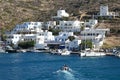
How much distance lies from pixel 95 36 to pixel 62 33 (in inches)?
433

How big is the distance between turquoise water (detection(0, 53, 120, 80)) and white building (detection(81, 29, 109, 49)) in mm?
17466

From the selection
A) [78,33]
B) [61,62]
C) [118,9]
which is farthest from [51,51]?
[118,9]

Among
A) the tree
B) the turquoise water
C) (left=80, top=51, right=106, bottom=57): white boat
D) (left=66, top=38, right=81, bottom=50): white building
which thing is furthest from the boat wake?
the tree

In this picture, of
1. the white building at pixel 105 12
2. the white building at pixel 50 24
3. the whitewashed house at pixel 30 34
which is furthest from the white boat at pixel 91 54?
the white building at pixel 105 12

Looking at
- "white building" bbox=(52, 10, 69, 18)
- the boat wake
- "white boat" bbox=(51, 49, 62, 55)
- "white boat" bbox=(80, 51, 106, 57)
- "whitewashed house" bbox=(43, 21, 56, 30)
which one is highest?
"white building" bbox=(52, 10, 69, 18)

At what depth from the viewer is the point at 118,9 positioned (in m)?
175

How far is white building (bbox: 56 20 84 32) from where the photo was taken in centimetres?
16173

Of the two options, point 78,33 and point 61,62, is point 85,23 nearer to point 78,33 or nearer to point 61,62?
point 78,33

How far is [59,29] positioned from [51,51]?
79.4 feet

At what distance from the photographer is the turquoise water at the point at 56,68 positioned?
3487 inches

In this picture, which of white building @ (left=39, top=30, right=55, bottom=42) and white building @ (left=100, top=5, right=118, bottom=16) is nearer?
white building @ (left=39, top=30, right=55, bottom=42)

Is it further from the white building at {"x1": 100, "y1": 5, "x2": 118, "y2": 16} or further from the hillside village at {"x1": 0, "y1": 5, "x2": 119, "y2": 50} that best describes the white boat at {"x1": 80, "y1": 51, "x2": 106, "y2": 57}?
the white building at {"x1": 100, "y1": 5, "x2": 118, "y2": 16}

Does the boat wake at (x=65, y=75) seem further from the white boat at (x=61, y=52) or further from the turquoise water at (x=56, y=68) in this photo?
the white boat at (x=61, y=52)

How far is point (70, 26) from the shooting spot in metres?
164
